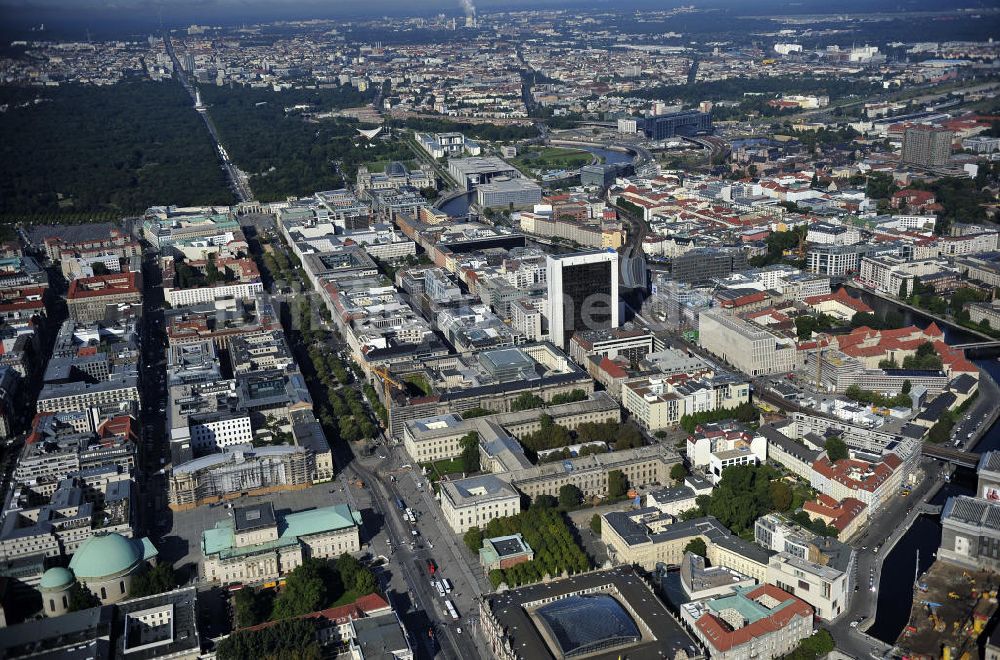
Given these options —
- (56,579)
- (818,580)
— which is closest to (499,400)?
(818,580)

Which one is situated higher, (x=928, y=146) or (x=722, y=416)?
(x=928, y=146)

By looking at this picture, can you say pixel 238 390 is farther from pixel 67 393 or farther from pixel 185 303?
pixel 185 303

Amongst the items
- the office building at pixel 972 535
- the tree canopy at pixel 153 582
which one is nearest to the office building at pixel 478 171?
the tree canopy at pixel 153 582

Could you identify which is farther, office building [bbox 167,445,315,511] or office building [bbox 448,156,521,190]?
office building [bbox 448,156,521,190]

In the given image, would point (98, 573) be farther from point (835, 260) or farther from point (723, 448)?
point (835, 260)

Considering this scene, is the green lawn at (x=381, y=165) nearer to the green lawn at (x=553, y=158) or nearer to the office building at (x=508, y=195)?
the green lawn at (x=553, y=158)

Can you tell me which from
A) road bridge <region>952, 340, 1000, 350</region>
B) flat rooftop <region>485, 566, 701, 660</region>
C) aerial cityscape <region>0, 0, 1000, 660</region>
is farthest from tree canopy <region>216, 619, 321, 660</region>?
road bridge <region>952, 340, 1000, 350</region>

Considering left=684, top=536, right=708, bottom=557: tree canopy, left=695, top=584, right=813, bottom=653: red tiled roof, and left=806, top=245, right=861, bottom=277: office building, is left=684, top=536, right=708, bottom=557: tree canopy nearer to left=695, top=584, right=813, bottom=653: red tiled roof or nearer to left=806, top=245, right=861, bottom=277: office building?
left=695, top=584, right=813, bottom=653: red tiled roof
